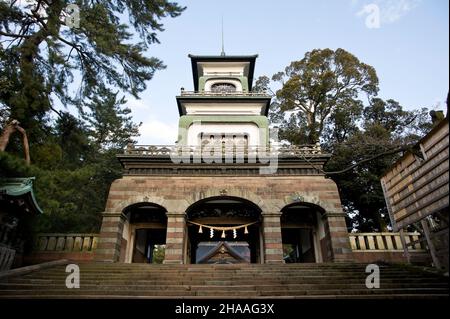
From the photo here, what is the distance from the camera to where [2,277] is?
743 centimetres

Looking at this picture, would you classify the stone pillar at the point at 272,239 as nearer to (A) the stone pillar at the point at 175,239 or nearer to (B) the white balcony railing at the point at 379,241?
(B) the white balcony railing at the point at 379,241

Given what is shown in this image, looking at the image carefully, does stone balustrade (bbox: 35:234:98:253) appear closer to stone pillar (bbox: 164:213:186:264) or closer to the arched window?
stone pillar (bbox: 164:213:186:264)

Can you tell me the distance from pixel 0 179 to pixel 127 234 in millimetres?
6714

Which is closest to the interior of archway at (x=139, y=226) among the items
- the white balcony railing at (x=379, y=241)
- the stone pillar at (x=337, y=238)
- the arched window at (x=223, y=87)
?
the stone pillar at (x=337, y=238)

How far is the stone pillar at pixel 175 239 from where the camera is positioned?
40.4 ft

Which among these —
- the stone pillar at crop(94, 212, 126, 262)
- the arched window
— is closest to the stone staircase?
the stone pillar at crop(94, 212, 126, 262)

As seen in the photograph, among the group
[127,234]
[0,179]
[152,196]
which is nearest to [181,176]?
[152,196]

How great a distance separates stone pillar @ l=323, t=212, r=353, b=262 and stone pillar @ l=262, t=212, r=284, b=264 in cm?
236

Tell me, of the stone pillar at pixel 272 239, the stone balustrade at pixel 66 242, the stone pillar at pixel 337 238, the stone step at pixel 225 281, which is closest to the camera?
the stone step at pixel 225 281

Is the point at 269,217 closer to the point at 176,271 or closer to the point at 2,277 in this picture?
the point at 176,271

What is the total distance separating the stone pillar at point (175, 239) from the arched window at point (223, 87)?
36.7 ft

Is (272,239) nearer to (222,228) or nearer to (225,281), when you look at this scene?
(222,228)
